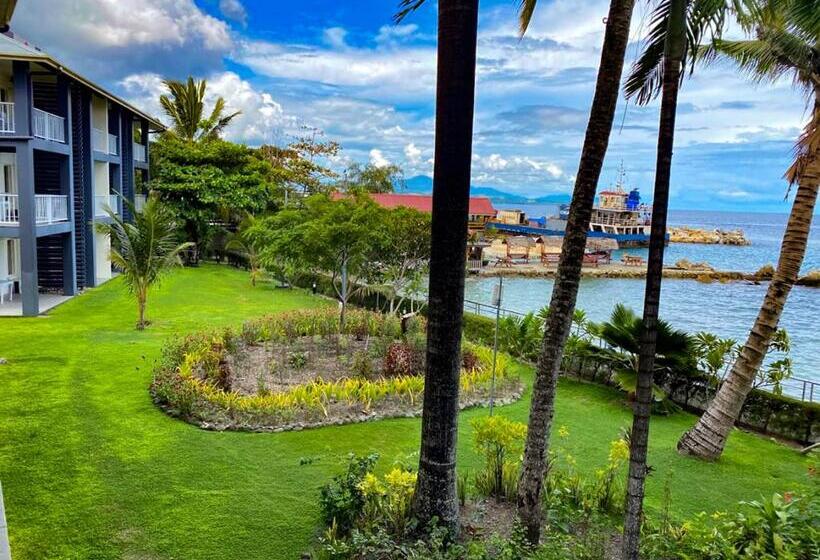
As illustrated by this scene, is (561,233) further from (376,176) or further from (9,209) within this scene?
(9,209)

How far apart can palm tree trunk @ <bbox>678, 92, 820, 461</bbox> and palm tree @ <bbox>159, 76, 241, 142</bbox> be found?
3745cm

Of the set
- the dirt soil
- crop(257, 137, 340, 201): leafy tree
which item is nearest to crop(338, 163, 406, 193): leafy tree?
crop(257, 137, 340, 201): leafy tree

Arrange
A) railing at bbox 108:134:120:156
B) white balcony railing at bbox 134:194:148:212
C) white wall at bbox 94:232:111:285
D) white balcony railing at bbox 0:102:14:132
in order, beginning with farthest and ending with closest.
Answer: white balcony railing at bbox 134:194:148:212
railing at bbox 108:134:120:156
white wall at bbox 94:232:111:285
white balcony railing at bbox 0:102:14:132

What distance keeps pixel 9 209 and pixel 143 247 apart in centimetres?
527

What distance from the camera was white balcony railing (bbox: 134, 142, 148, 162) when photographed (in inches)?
1158

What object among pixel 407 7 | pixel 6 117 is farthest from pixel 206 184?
pixel 407 7

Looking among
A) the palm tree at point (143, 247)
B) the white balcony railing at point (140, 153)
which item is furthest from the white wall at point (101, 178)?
the palm tree at point (143, 247)

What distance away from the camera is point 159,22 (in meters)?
17.9

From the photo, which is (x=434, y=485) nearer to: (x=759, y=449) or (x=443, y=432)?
(x=443, y=432)

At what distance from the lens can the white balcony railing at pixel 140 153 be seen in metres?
29.4

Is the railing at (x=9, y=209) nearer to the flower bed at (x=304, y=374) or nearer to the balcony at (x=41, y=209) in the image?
the balcony at (x=41, y=209)

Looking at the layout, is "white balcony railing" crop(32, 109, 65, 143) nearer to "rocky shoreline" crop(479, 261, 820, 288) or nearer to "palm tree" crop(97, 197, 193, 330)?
"palm tree" crop(97, 197, 193, 330)

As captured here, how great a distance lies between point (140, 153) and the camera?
99.1ft

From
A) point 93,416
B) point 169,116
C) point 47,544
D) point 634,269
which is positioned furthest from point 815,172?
point 634,269
